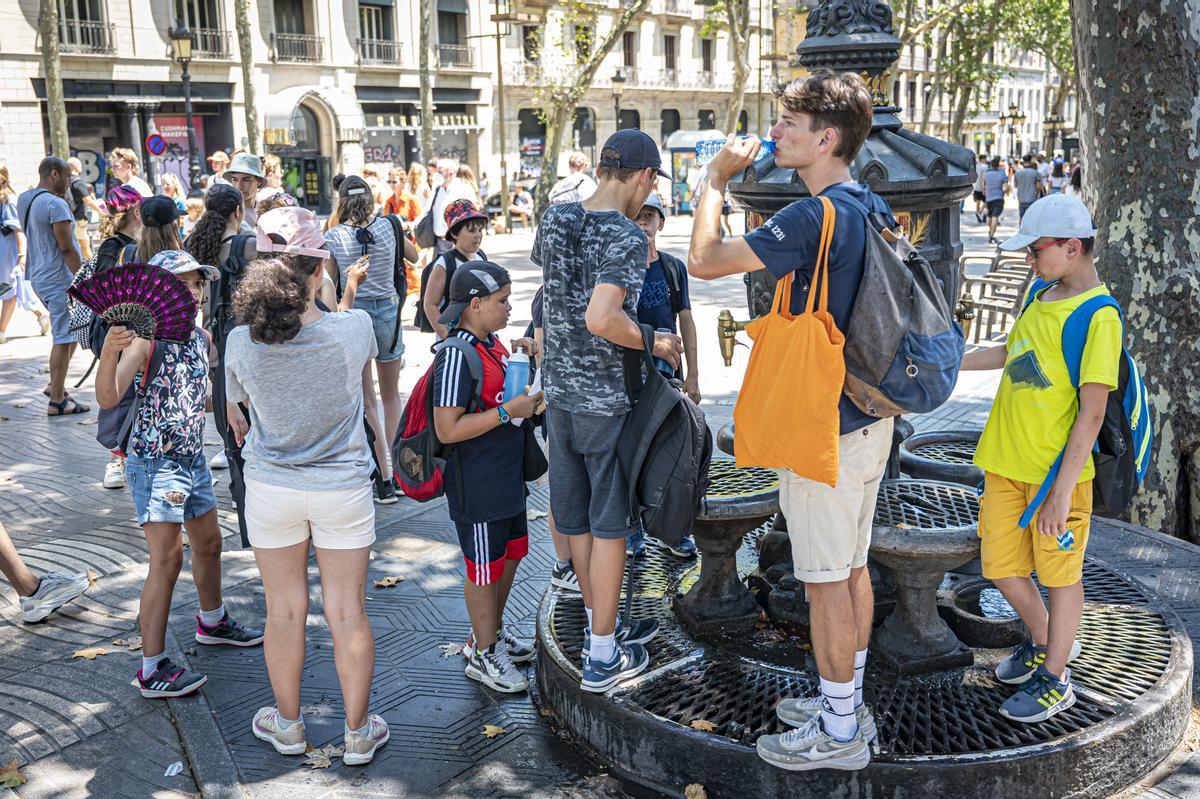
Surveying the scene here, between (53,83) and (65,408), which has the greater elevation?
(53,83)

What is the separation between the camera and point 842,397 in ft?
10.7

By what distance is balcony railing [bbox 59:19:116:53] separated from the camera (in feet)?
103

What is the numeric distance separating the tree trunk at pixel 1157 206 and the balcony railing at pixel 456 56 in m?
38.7

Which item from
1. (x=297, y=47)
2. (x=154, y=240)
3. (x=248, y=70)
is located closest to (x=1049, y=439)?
(x=154, y=240)

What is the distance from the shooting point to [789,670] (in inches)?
159

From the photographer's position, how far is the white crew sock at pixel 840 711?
3314mm

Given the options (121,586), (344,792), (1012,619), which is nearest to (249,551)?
(121,586)

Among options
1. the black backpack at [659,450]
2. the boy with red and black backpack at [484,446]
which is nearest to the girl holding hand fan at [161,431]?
the boy with red and black backpack at [484,446]

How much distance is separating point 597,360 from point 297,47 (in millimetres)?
37023

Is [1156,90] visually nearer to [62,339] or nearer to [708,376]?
[708,376]

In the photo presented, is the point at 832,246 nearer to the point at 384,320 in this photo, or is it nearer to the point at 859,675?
the point at 859,675

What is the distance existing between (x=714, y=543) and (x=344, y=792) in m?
1.63

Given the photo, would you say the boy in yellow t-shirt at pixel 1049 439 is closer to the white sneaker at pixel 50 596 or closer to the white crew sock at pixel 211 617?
the white crew sock at pixel 211 617

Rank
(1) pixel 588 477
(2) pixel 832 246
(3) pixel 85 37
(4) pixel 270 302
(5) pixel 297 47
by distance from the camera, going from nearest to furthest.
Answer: (2) pixel 832 246 < (4) pixel 270 302 < (1) pixel 588 477 < (3) pixel 85 37 < (5) pixel 297 47
